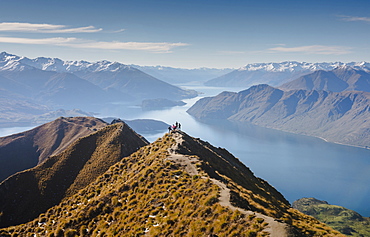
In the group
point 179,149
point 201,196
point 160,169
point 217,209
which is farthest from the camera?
point 179,149

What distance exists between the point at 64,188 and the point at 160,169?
3755cm

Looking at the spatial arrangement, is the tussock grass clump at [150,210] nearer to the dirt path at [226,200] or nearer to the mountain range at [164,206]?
the mountain range at [164,206]

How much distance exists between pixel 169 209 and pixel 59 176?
49463 millimetres

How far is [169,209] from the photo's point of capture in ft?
81.9

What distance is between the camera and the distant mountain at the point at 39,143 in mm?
138625

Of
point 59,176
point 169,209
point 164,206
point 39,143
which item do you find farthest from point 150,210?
point 39,143

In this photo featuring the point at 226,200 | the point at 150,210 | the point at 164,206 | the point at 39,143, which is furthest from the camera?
the point at 39,143

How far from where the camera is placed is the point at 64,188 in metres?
61.1

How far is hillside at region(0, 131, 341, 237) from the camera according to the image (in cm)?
2017

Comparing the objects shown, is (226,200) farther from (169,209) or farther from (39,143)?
(39,143)

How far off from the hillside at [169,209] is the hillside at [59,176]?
1985cm

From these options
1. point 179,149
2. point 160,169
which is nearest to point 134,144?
point 179,149

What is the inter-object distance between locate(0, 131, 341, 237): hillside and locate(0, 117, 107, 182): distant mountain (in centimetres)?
11131

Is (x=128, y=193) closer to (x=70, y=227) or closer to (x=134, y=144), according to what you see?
(x=70, y=227)
